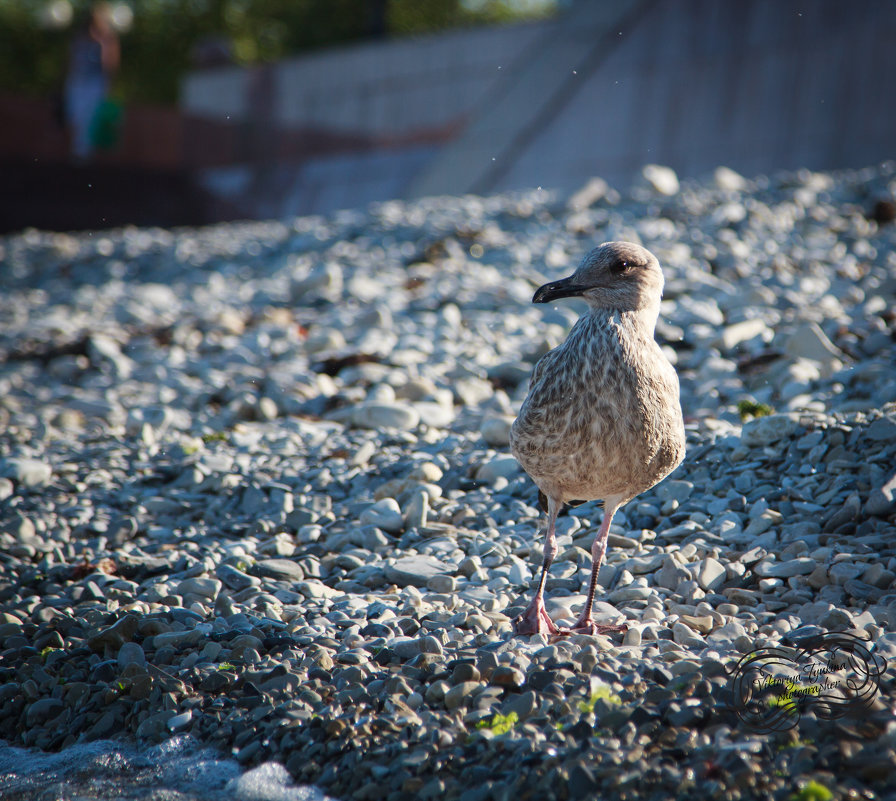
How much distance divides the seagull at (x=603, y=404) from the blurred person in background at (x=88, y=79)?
15283 millimetres

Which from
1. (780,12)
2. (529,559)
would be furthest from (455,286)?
(780,12)

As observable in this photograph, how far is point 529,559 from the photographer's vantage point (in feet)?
14.6

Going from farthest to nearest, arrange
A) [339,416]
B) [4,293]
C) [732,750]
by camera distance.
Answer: [4,293] → [339,416] → [732,750]

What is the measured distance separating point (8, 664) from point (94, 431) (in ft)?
9.86

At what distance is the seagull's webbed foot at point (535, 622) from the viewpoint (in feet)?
12.0

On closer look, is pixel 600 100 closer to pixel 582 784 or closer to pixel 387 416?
pixel 387 416

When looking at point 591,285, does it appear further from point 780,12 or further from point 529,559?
point 780,12

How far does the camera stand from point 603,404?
Result: 3490 mm

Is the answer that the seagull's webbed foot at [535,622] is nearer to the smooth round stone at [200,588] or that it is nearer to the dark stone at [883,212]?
the smooth round stone at [200,588]

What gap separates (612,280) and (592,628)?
56.1 inches

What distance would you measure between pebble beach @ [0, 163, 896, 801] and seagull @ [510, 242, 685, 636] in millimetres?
546

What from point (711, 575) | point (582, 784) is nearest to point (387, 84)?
point (711, 575)

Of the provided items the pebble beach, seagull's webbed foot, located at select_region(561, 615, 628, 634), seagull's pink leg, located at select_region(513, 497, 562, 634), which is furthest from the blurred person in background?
seagull's webbed foot, located at select_region(561, 615, 628, 634)

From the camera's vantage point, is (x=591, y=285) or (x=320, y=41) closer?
(x=591, y=285)
